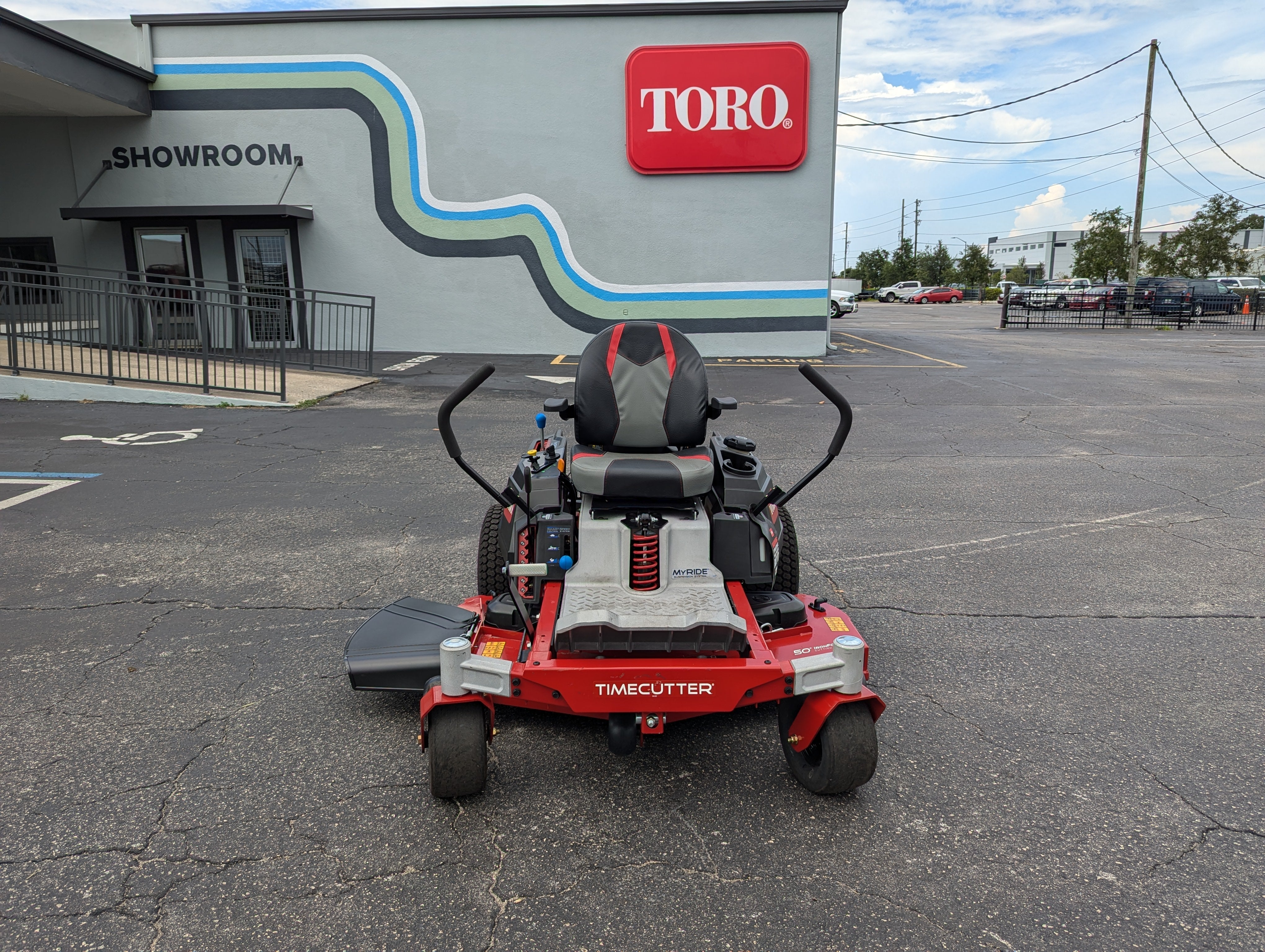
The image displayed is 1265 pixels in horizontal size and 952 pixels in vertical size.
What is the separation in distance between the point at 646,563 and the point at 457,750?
3.03 feet

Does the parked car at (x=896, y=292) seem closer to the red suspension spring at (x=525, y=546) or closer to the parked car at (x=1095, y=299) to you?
the parked car at (x=1095, y=299)


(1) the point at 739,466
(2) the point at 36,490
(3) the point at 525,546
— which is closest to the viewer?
(3) the point at 525,546

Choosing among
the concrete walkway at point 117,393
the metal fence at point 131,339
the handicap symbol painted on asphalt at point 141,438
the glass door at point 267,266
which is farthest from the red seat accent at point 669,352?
the glass door at point 267,266

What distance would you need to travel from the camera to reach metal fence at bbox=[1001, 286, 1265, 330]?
103 feet

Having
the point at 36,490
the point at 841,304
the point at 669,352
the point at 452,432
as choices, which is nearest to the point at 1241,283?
the point at 841,304

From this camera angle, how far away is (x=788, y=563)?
4.09m

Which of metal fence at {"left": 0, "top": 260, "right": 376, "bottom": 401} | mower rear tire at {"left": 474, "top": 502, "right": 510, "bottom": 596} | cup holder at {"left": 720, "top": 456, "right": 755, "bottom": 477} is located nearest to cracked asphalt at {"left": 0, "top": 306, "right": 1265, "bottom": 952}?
mower rear tire at {"left": 474, "top": 502, "right": 510, "bottom": 596}

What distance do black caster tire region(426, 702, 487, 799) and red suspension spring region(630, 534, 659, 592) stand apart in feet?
2.37

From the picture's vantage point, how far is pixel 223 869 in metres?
2.59

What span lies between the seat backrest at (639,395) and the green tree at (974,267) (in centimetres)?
7981

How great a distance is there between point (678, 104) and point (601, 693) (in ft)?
54.4

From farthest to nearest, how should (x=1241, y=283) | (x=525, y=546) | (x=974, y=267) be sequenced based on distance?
(x=974, y=267)
(x=1241, y=283)
(x=525, y=546)

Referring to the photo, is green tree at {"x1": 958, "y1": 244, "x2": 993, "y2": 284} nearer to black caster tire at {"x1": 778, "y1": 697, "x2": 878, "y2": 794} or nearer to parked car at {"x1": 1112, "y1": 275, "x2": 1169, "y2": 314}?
parked car at {"x1": 1112, "y1": 275, "x2": 1169, "y2": 314}

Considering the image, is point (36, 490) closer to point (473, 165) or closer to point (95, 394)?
point (95, 394)
